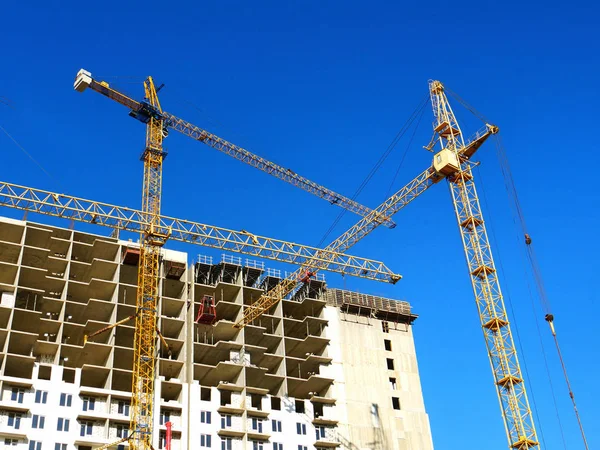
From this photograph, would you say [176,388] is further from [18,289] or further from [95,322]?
[18,289]

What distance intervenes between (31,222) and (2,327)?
598 inches

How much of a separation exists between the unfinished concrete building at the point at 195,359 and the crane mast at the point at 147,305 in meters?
3.24

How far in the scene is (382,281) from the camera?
121m

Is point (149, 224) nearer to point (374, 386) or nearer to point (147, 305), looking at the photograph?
point (147, 305)

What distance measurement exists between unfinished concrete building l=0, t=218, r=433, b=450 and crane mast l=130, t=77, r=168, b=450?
127 inches

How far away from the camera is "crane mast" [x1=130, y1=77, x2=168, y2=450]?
89812 millimetres

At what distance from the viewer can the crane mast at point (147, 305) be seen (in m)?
89.8

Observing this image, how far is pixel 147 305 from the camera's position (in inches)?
3770

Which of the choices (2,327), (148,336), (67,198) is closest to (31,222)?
(67,198)

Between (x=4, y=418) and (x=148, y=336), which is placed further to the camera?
(x=148, y=336)

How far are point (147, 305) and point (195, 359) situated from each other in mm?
12699

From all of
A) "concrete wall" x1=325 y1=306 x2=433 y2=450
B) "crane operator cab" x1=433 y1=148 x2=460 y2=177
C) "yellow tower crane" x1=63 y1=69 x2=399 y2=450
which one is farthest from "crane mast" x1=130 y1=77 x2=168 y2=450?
"crane operator cab" x1=433 y1=148 x2=460 y2=177

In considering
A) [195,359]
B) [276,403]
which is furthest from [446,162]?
[195,359]

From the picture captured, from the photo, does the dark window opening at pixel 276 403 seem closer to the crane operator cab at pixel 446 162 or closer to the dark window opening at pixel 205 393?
the dark window opening at pixel 205 393
